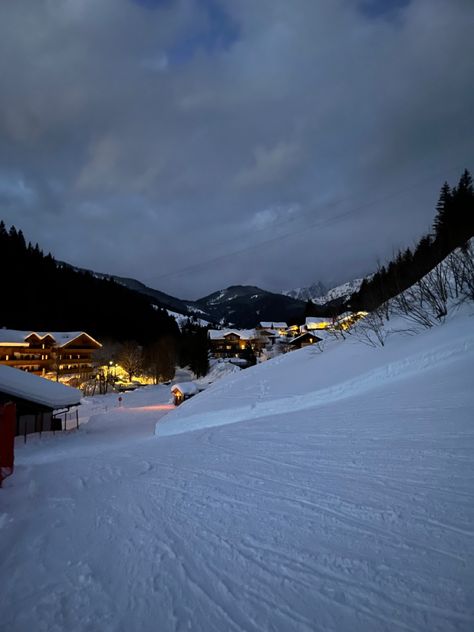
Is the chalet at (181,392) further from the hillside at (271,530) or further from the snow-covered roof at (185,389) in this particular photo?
the hillside at (271,530)

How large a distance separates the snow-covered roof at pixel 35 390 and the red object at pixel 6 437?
12220 mm

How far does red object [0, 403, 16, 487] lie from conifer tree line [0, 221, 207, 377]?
4754 centimetres

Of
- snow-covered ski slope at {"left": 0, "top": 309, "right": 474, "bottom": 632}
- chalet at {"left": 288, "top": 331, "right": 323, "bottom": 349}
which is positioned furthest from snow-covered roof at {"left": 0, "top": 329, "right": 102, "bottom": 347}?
snow-covered ski slope at {"left": 0, "top": 309, "right": 474, "bottom": 632}

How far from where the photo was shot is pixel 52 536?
14.0 ft

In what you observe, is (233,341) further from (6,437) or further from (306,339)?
(6,437)

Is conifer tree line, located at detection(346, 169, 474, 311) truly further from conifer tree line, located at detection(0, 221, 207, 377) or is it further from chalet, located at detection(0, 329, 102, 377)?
chalet, located at detection(0, 329, 102, 377)

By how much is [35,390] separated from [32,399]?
744 mm

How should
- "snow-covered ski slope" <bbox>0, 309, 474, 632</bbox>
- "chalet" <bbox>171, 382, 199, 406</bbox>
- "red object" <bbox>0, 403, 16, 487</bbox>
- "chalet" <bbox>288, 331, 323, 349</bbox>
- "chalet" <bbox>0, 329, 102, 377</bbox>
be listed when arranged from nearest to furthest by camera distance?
"snow-covered ski slope" <bbox>0, 309, 474, 632</bbox>, "red object" <bbox>0, 403, 16, 487</bbox>, "chalet" <bbox>171, 382, 199, 406</bbox>, "chalet" <bbox>0, 329, 102, 377</bbox>, "chalet" <bbox>288, 331, 323, 349</bbox>

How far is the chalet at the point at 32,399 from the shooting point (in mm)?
17734

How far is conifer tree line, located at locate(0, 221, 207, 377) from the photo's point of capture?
59.8 meters

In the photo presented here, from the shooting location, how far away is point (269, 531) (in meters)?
3.71

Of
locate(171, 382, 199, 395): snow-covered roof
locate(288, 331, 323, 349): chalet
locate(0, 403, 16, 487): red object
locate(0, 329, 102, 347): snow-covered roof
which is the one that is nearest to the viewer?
locate(0, 403, 16, 487): red object

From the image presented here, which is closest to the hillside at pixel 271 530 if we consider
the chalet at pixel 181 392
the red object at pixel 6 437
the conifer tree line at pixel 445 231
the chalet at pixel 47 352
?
the red object at pixel 6 437

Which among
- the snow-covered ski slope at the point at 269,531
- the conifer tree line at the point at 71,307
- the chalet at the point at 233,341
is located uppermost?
the conifer tree line at the point at 71,307
